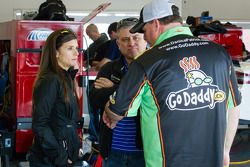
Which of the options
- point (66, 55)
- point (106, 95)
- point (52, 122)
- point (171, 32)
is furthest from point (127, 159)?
point (66, 55)

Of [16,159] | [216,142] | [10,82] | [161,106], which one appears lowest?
[16,159]

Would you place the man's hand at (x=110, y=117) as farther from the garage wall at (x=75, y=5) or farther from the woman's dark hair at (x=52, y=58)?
the garage wall at (x=75, y=5)

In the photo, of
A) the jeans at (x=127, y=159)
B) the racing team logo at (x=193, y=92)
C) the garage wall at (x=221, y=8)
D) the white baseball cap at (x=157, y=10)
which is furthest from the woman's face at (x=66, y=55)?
the garage wall at (x=221, y=8)

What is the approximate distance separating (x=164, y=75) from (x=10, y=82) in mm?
4457

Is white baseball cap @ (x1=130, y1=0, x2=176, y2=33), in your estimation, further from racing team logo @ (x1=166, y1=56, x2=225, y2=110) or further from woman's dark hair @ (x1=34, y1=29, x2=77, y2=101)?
woman's dark hair @ (x1=34, y1=29, x2=77, y2=101)

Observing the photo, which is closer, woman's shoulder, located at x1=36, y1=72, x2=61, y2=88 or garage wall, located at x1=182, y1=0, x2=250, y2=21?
woman's shoulder, located at x1=36, y1=72, x2=61, y2=88

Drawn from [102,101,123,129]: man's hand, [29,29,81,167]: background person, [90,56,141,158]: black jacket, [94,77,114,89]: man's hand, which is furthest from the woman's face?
[102,101,123,129]: man's hand

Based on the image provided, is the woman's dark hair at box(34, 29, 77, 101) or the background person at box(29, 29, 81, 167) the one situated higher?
the woman's dark hair at box(34, 29, 77, 101)

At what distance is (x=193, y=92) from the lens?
7.70 ft

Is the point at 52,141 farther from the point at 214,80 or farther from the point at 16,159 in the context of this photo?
the point at 16,159

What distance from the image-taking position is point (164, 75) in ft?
7.63

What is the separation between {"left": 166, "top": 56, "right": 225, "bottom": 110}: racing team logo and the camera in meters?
2.33

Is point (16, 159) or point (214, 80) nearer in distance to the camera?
point (214, 80)

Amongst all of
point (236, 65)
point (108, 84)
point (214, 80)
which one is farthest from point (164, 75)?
point (236, 65)
